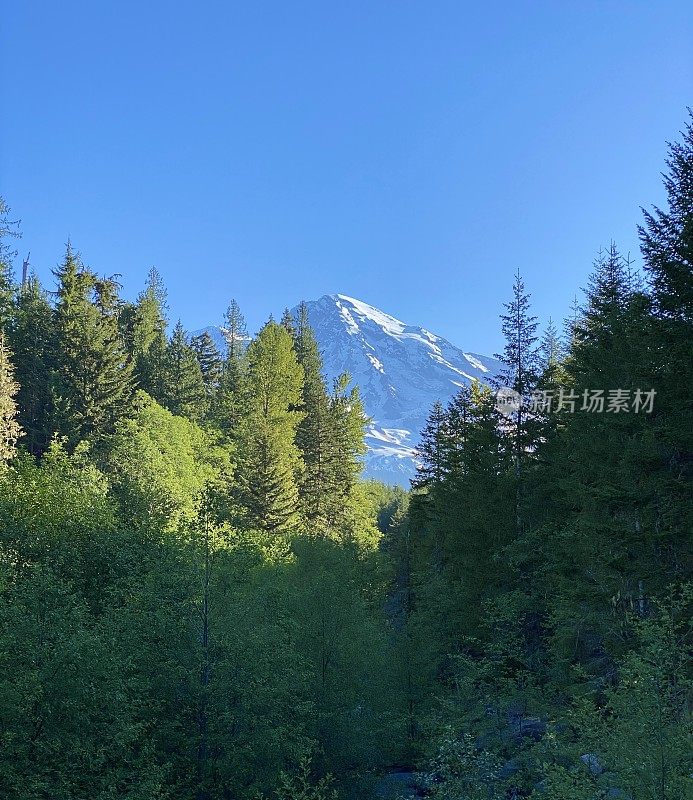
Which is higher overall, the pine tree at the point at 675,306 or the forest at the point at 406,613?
the pine tree at the point at 675,306

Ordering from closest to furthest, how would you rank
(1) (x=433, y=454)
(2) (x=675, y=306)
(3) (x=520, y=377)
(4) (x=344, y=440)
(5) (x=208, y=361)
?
(2) (x=675, y=306)
(3) (x=520, y=377)
(1) (x=433, y=454)
(4) (x=344, y=440)
(5) (x=208, y=361)

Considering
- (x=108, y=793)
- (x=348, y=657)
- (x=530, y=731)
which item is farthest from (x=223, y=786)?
(x=530, y=731)

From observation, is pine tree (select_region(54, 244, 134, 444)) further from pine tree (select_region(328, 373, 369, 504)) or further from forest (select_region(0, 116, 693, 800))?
pine tree (select_region(328, 373, 369, 504))

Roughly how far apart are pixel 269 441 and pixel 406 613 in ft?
50.3

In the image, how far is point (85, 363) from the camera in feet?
143

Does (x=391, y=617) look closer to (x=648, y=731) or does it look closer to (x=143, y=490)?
(x=143, y=490)

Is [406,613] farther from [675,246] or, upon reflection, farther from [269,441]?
[675,246]

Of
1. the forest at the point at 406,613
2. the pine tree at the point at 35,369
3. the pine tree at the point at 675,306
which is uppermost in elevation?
the pine tree at the point at 35,369

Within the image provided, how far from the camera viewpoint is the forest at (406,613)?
12.1 meters

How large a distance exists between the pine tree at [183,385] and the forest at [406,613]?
16.5 meters

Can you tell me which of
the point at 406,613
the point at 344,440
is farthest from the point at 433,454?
the point at 344,440

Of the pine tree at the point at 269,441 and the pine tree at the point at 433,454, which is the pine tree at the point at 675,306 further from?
the pine tree at the point at 269,441

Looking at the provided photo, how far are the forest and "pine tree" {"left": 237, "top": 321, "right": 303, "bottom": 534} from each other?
212 mm

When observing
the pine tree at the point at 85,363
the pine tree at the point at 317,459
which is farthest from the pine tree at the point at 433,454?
the pine tree at the point at 85,363
